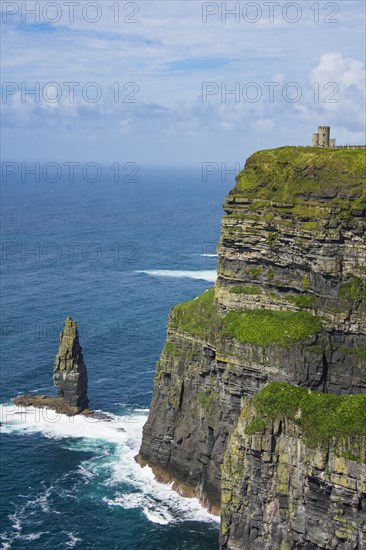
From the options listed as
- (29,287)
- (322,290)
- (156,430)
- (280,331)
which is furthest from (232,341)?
(29,287)

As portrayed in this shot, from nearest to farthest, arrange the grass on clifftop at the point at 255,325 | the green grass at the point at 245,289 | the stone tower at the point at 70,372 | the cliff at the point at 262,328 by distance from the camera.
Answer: the cliff at the point at 262,328, the grass on clifftop at the point at 255,325, the green grass at the point at 245,289, the stone tower at the point at 70,372

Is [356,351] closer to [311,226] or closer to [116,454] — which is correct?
[311,226]

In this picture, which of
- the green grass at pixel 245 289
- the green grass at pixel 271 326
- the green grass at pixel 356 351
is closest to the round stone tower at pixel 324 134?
the green grass at pixel 245 289

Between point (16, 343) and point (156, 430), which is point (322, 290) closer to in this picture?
point (156, 430)

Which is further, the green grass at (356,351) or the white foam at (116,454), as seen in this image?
the white foam at (116,454)

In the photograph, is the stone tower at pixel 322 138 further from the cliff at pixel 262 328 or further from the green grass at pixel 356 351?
the green grass at pixel 356 351
